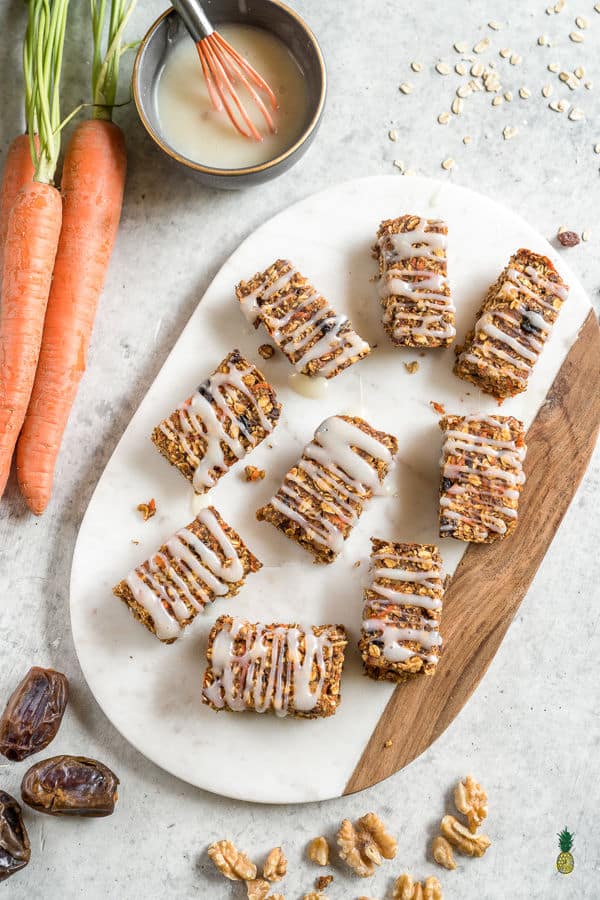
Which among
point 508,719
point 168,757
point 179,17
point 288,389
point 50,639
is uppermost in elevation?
point 179,17

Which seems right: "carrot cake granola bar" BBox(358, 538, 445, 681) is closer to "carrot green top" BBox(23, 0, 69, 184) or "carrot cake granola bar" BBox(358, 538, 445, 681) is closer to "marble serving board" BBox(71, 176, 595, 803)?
"marble serving board" BBox(71, 176, 595, 803)

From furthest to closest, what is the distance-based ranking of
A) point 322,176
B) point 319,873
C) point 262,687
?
point 322,176, point 319,873, point 262,687

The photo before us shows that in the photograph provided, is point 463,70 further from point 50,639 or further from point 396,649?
point 50,639

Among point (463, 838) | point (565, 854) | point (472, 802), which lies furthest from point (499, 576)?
point (565, 854)

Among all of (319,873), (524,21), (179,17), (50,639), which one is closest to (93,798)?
(50,639)

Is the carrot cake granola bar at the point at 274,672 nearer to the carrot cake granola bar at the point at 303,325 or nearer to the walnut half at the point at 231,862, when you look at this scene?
the walnut half at the point at 231,862

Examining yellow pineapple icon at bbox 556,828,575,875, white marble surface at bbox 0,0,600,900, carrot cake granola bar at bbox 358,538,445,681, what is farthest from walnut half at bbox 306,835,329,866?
yellow pineapple icon at bbox 556,828,575,875

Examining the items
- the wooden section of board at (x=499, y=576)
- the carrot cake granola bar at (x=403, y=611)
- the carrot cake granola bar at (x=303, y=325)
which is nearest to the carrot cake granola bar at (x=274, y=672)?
the carrot cake granola bar at (x=403, y=611)
